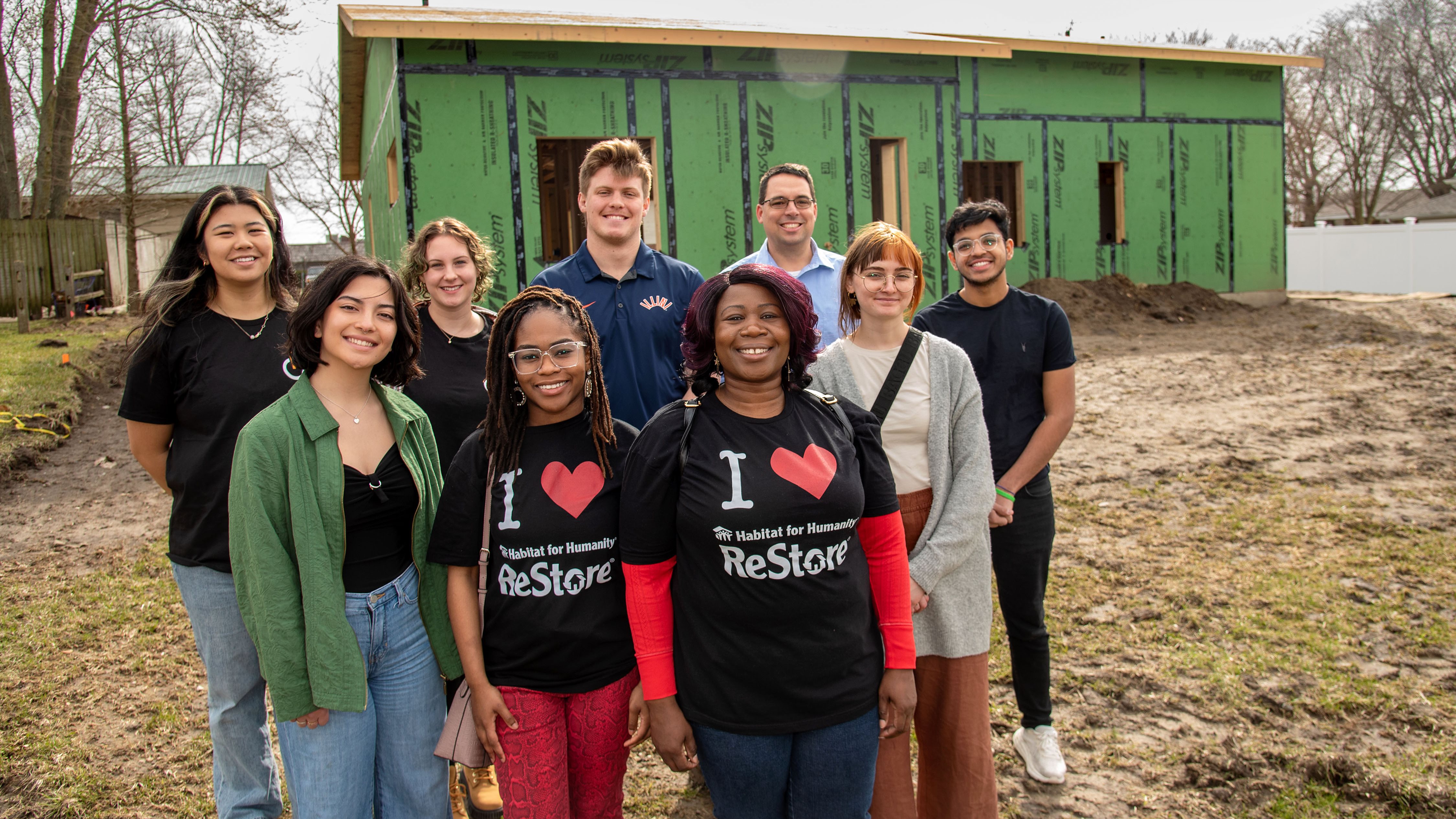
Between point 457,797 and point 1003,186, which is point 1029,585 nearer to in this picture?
point 457,797

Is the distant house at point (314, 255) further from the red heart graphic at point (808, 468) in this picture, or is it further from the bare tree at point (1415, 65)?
the bare tree at point (1415, 65)

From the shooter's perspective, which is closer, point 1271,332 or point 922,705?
point 922,705

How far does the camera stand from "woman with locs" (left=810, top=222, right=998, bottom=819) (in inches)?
97.3

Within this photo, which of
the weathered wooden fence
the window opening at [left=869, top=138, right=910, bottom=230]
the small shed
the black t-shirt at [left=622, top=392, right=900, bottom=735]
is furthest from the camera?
the weathered wooden fence

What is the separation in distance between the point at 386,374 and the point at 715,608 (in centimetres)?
111

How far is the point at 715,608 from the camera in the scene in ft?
6.48

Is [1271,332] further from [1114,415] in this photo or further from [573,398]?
[573,398]

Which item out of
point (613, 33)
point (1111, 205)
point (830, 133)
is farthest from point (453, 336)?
point (1111, 205)

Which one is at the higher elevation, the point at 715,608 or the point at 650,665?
the point at 715,608

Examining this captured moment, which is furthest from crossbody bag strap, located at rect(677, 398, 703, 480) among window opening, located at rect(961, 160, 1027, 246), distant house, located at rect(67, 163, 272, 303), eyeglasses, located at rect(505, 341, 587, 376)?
distant house, located at rect(67, 163, 272, 303)

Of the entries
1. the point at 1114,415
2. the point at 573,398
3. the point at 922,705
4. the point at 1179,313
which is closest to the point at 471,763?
the point at 573,398

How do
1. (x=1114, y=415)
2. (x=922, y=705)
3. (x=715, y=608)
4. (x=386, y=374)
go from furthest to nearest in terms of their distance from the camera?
1. (x=1114, y=415)
2. (x=922, y=705)
3. (x=386, y=374)
4. (x=715, y=608)

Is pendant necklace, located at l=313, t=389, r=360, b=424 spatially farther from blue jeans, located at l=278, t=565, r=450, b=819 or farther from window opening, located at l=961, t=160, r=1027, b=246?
window opening, located at l=961, t=160, r=1027, b=246

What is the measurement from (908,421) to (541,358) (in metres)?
0.99
